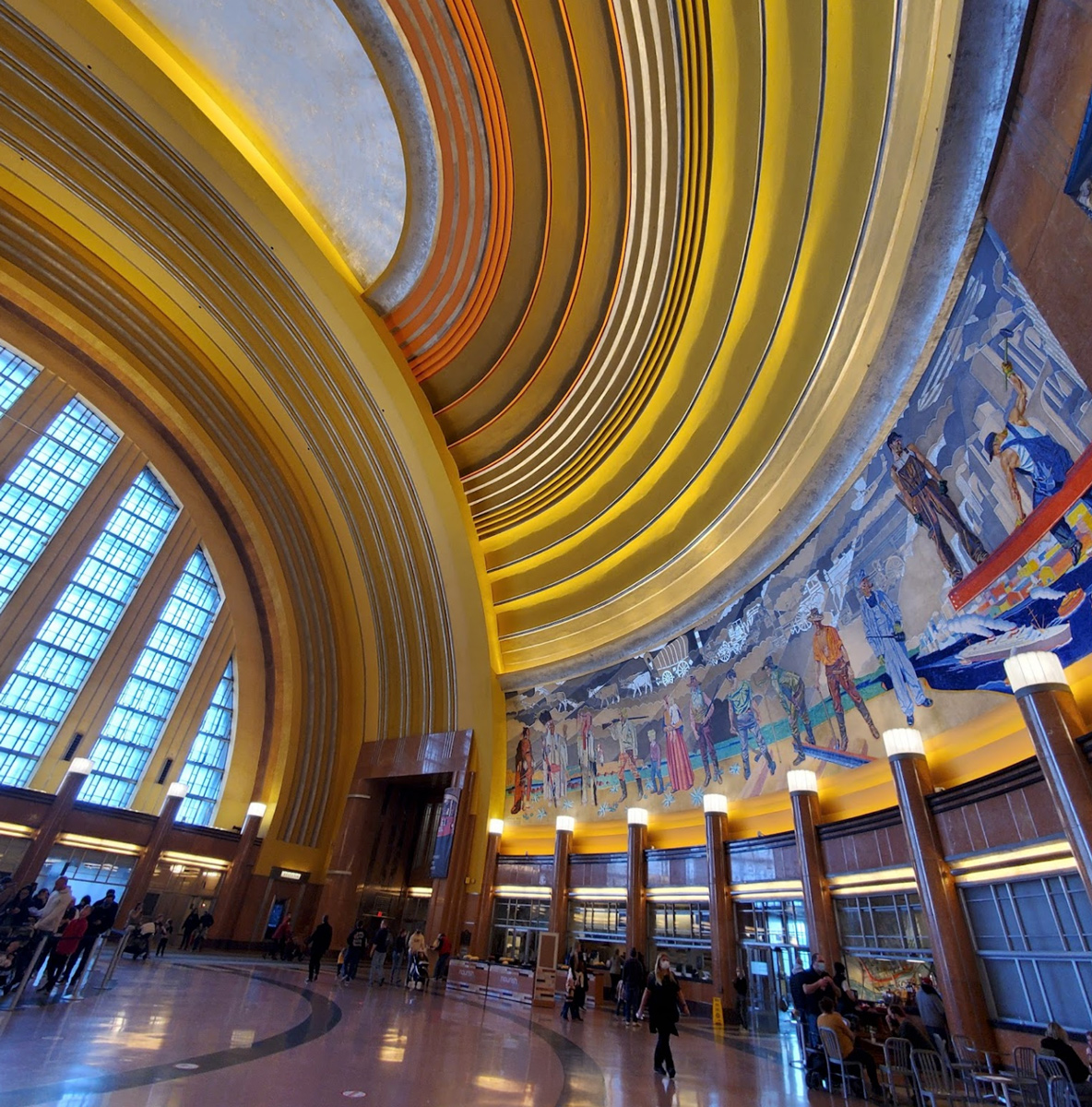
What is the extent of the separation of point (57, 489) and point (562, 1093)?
18.6m

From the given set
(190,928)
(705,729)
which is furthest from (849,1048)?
(190,928)

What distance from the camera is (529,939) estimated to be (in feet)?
45.6

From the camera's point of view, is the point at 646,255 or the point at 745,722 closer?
the point at 745,722

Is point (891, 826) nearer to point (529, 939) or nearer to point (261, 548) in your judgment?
point (529, 939)

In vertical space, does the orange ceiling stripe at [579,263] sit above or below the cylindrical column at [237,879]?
above

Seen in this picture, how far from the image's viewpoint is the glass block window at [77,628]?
49.2 feet

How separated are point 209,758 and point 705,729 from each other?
1419 centimetres

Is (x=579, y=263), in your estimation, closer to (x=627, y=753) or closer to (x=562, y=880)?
(x=627, y=753)

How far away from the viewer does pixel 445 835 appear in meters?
15.0

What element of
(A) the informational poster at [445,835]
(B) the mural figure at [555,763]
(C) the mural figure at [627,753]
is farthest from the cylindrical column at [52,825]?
(C) the mural figure at [627,753]

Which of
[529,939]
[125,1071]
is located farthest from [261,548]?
[125,1071]

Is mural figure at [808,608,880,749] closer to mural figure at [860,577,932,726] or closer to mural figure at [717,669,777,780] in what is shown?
mural figure at [860,577,932,726]

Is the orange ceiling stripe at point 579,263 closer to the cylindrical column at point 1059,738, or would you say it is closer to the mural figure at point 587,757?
the mural figure at point 587,757

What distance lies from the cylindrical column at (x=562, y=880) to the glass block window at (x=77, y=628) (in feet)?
40.9
